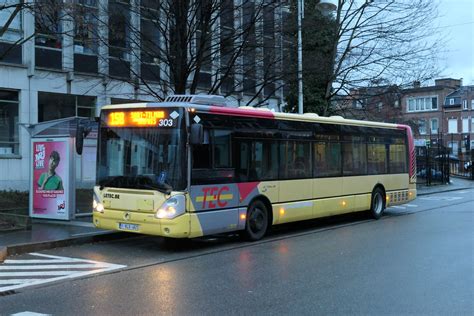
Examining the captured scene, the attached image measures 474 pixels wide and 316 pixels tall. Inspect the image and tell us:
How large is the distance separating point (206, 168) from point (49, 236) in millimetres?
3905

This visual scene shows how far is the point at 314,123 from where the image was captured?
13.4 m

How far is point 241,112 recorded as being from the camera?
1121 centimetres

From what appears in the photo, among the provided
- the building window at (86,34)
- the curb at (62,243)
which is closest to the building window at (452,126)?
the building window at (86,34)

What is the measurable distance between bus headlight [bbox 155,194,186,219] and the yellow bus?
19mm

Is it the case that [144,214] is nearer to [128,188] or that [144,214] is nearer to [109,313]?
[128,188]

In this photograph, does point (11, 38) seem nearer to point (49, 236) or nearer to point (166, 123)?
point (49, 236)

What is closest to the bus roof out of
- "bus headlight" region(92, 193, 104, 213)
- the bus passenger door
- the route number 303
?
the route number 303


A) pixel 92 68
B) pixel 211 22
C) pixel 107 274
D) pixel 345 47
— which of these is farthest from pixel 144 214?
pixel 345 47

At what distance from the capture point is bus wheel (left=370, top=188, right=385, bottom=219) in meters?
15.8

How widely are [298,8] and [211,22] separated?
4723 mm

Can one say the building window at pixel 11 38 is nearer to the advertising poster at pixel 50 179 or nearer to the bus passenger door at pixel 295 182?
the advertising poster at pixel 50 179

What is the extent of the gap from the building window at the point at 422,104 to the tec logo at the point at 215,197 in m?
73.4

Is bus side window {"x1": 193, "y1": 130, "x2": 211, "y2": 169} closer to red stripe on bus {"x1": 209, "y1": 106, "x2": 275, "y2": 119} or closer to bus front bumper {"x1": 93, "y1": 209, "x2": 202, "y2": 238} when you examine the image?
red stripe on bus {"x1": 209, "y1": 106, "x2": 275, "y2": 119}

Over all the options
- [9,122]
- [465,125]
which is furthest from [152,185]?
[465,125]
